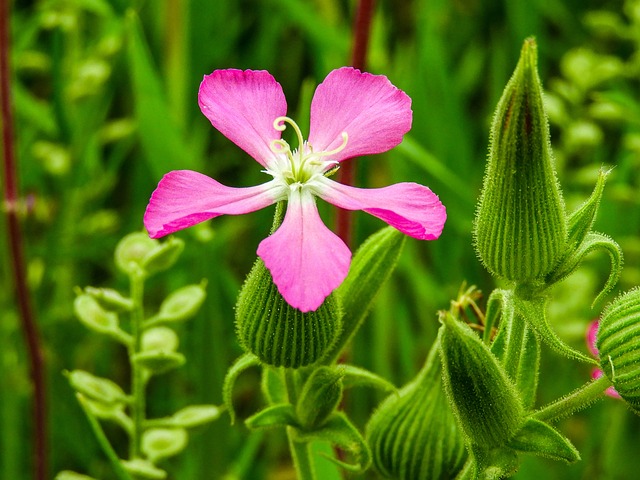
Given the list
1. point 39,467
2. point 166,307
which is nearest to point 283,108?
point 166,307

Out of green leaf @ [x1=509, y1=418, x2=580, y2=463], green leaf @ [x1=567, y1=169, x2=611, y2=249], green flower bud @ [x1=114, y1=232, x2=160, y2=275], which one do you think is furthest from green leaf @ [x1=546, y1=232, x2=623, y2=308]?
green flower bud @ [x1=114, y1=232, x2=160, y2=275]

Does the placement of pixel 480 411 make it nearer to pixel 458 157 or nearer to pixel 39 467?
pixel 39 467

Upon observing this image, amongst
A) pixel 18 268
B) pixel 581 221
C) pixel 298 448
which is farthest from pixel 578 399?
pixel 18 268

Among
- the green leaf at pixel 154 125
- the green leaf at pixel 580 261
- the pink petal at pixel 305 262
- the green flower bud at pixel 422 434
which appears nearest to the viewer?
the pink petal at pixel 305 262

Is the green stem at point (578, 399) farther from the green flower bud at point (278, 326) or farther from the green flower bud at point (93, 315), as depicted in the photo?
the green flower bud at point (93, 315)

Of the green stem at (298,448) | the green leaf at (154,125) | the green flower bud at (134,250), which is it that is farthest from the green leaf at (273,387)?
the green leaf at (154,125)

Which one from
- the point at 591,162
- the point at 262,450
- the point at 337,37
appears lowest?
the point at 262,450
